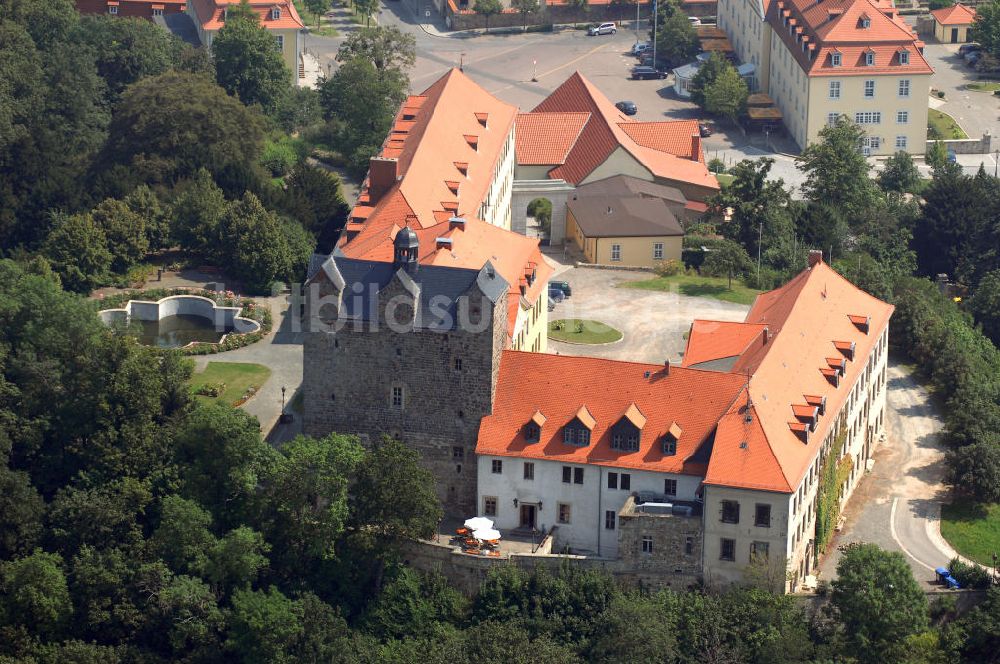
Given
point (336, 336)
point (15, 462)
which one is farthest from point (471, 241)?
point (15, 462)

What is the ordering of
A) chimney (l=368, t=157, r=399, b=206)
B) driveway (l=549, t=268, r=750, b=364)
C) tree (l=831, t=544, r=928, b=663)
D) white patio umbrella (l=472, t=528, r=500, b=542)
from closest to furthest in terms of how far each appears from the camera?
tree (l=831, t=544, r=928, b=663) < white patio umbrella (l=472, t=528, r=500, b=542) < driveway (l=549, t=268, r=750, b=364) < chimney (l=368, t=157, r=399, b=206)

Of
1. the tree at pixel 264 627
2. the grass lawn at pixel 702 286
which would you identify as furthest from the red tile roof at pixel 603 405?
the grass lawn at pixel 702 286

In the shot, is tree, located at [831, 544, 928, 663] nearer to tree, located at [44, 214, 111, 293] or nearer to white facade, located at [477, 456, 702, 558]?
white facade, located at [477, 456, 702, 558]

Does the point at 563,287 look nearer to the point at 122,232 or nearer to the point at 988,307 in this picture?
the point at 988,307

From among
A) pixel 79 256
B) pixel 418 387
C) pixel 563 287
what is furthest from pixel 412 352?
pixel 79 256

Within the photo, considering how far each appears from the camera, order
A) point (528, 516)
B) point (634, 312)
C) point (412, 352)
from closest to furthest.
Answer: point (528, 516) → point (412, 352) → point (634, 312)

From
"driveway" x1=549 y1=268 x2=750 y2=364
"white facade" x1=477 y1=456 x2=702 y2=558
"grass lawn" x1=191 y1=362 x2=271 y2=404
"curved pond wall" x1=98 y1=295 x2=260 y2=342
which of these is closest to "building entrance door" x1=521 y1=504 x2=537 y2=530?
"white facade" x1=477 y1=456 x2=702 y2=558

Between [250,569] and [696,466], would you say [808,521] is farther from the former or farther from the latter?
[250,569]
